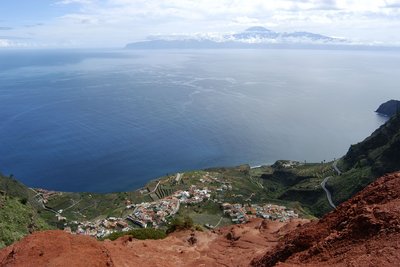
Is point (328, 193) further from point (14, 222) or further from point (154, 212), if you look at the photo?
point (14, 222)

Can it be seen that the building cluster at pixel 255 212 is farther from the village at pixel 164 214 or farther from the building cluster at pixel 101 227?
the building cluster at pixel 101 227

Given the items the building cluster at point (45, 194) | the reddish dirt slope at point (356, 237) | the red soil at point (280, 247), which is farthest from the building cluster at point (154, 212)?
the reddish dirt slope at point (356, 237)

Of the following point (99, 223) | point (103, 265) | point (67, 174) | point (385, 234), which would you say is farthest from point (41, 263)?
point (67, 174)

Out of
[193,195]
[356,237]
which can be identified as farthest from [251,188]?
[356,237]

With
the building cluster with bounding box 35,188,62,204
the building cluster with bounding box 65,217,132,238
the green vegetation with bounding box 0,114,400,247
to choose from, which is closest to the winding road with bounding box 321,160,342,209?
the green vegetation with bounding box 0,114,400,247

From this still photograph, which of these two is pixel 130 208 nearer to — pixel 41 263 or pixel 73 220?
pixel 73 220

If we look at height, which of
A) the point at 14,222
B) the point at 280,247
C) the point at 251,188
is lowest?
the point at 251,188
